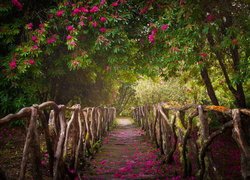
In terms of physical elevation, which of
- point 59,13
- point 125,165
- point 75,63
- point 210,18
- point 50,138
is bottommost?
point 125,165

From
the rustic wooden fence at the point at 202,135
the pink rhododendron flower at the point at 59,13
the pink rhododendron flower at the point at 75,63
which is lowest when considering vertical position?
the rustic wooden fence at the point at 202,135

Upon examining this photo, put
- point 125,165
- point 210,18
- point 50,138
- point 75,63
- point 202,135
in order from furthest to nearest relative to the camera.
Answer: point 75,63, point 125,165, point 210,18, point 50,138, point 202,135

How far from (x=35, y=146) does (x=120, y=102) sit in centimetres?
3764

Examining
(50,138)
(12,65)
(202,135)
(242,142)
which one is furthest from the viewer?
(12,65)

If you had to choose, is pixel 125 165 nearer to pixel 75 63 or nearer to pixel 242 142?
pixel 75 63

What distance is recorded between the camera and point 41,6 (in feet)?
35.1

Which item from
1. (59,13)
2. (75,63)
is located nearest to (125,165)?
(75,63)

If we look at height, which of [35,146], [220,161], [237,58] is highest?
[237,58]

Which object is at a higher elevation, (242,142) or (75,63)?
(75,63)

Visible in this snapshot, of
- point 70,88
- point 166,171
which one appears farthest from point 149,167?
point 70,88

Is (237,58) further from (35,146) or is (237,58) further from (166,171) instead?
(35,146)

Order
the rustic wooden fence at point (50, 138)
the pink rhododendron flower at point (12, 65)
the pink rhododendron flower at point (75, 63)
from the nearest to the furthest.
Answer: the rustic wooden fence at point (50, 138), the pink rhododendron flower at point (12, 65), the pink rhododendron flower at point (75, 63)

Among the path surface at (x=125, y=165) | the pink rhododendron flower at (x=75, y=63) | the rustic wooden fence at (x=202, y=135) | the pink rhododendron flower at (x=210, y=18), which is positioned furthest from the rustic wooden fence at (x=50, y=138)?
the pink rhododendron flower at (x=210, y=18)

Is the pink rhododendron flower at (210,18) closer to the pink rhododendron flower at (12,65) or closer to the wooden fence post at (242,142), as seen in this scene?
the wooden fence post at (242,142)
